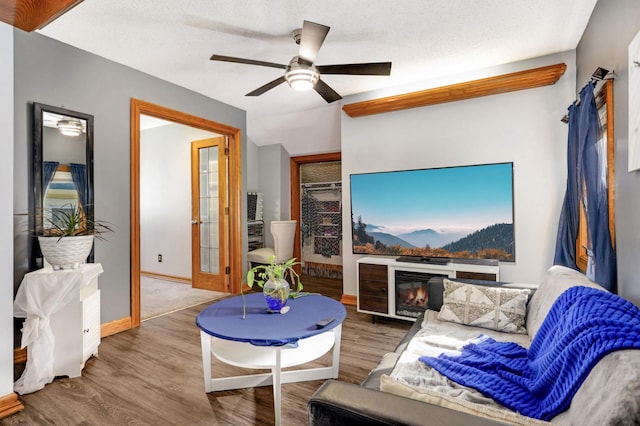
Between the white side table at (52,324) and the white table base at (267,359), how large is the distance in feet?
3.14

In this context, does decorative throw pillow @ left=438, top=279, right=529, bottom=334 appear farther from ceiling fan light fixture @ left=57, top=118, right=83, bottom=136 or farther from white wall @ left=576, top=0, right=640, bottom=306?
ceiling fan light fixture @ left=57, top=118, right=83, bottom=136

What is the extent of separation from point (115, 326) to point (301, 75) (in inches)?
108

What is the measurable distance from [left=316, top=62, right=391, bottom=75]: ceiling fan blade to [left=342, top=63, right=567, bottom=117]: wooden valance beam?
1213mm

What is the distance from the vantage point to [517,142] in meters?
2.97

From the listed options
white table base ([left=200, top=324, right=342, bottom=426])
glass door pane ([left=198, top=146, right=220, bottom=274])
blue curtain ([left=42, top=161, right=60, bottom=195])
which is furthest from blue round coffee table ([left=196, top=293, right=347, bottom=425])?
glass door pane ([left=198, top=146, right=220, bottom=274])

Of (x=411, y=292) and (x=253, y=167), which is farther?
(x=253, y=167)

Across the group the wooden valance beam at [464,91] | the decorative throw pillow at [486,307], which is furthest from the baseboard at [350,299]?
the wooden valance beam at [464,91]

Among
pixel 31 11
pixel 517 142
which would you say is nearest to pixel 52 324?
pixel 31 11

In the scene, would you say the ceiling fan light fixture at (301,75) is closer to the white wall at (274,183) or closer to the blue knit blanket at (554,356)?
the blue knit blanket at (554,356)

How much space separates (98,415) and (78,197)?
175cm

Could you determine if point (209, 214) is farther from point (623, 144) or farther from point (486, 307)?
point (623, 144)

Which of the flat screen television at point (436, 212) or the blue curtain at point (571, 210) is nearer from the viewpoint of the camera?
the blue curtain at point (571, 210)

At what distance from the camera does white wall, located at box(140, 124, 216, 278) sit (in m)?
4.91

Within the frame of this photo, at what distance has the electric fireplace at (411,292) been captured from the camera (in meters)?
2.99
